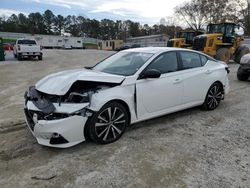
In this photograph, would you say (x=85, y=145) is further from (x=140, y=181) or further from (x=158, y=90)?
(x=158, y=90)

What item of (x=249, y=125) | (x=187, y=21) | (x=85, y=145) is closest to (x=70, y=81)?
(x=85, y=145)

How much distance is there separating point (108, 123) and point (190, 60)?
97.8 inches

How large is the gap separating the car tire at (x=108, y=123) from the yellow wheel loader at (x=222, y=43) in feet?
42.6

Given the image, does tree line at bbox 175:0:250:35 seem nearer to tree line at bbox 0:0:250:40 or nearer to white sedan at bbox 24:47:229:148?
tree line at bbox 0:0:250:40

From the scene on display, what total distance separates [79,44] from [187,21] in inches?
1083

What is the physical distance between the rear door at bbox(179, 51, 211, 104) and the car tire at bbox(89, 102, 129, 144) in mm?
1600

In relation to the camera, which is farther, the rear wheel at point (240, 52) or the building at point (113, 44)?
the building at point (113, 44)

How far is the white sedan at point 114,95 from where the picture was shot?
3697mm

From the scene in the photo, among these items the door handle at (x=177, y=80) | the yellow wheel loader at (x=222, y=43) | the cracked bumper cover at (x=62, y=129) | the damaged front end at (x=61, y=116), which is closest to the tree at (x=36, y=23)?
the yellow wheel loader at (x=222, y=43)

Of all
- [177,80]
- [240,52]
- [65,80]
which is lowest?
[240,52]

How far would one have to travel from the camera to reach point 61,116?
365cm

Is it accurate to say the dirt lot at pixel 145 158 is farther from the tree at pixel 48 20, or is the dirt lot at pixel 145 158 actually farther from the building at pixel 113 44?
the tree at pixel 48 20

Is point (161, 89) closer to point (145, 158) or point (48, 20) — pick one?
point (145, 158)

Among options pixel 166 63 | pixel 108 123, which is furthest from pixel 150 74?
pixel 108 123
